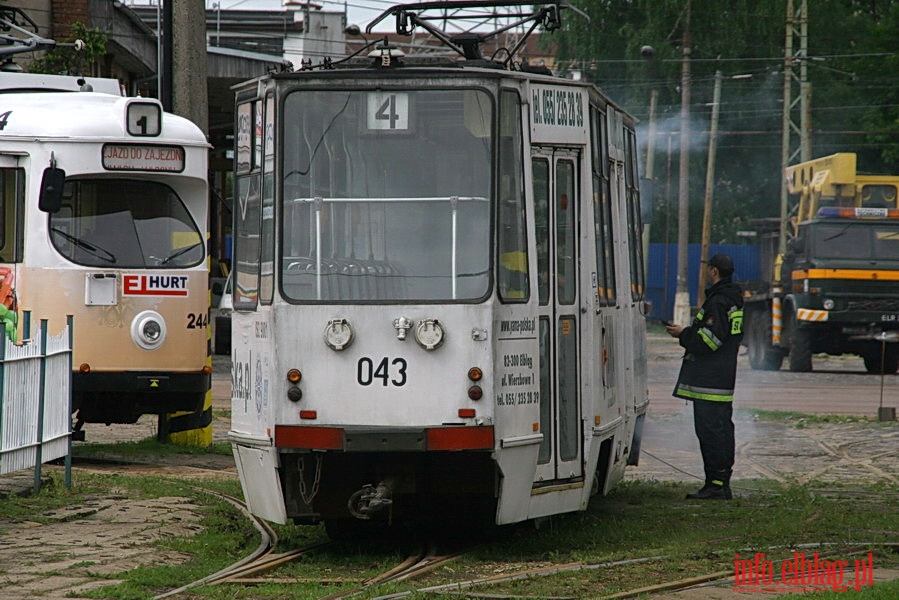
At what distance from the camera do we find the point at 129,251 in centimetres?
1445

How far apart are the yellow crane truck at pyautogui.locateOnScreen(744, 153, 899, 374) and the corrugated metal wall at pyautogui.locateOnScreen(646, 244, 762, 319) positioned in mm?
21472

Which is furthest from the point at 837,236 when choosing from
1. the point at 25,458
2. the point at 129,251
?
the point at 25,458

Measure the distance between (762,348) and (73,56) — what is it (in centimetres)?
1595

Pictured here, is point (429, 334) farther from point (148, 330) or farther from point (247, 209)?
point (148, 330)

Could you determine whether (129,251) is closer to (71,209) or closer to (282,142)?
(71,209)

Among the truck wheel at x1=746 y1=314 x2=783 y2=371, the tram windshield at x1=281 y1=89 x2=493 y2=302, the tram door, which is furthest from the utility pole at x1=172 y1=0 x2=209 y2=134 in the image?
the truck wheel at x1=746 y1=314 x2=783 y2=371

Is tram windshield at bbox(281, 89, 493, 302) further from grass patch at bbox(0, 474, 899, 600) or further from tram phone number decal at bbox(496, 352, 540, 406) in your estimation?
grass patch at bbox(0, 474, 899, 600)

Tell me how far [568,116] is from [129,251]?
6.02 m

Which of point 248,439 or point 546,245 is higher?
point 546,245

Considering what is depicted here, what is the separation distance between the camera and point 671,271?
181ft

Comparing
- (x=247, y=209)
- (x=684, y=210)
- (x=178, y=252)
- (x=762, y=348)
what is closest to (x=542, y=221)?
(x=247, y=209)

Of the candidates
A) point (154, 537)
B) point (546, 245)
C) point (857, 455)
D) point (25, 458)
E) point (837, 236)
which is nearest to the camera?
point (546, 245)

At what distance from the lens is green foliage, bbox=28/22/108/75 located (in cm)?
2209

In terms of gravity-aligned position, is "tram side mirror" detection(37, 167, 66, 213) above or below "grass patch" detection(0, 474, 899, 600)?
above
